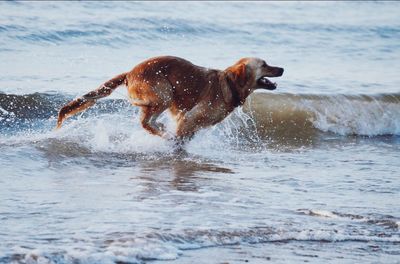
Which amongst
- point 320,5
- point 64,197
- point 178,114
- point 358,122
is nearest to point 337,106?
point 358,122

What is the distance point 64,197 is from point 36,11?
1176 centimetres

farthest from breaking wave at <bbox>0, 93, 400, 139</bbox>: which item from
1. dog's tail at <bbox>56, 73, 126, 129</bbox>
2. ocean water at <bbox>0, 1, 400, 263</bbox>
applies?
dog's tail at <bbox>56, 73, 126, 129</bbox>

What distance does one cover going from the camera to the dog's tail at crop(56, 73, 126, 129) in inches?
383

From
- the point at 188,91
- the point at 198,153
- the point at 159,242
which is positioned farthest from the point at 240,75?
the point at 159,242

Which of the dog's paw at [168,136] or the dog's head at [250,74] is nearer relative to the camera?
the dog's head at [250,74]

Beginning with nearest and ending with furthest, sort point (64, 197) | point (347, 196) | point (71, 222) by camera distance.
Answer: point (71, 222) → point (64, 197) → point (347, 196)

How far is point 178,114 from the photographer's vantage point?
9.83 meters

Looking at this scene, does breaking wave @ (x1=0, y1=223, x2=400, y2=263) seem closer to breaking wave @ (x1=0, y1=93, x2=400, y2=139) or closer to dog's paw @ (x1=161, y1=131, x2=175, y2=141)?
dog's paw @ (x1=161, y1=131, x2=175, y2=141)

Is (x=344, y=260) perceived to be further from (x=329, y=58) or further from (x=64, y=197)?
(x=329, y=58)

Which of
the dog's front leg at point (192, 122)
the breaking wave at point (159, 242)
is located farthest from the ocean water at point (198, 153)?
the dog's front leg at point (192, 122)

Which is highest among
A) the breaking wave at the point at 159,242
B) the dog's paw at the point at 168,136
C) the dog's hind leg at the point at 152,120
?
the dog's hind leg at the point at 152,120

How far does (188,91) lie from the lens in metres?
9.66

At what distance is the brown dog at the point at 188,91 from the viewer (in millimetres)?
9555

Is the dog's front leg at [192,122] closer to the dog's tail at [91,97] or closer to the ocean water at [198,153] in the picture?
the ocean water at [198,153]
